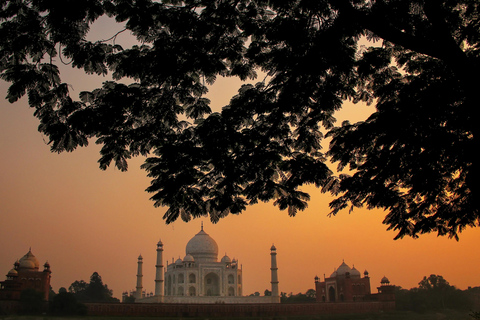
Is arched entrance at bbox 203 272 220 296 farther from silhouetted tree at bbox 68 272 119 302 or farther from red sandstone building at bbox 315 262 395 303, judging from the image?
silhouetted tree at bbox 68 272 119 302

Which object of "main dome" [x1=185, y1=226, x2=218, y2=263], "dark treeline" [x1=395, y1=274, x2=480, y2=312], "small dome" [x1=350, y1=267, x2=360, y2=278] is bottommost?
"dark treeline" [x1=395, y1=274, x2=480, y2=312]

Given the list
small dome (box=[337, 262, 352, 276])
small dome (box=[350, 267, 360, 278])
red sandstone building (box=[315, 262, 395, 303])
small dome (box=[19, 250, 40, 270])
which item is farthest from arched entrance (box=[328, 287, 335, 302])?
small dome (box=[19, 250, 40, 270])

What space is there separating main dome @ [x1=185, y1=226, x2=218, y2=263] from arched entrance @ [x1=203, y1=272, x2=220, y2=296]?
1.90m

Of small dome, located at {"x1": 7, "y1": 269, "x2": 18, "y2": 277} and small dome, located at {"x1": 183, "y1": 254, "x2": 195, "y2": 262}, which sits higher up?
small dome, located at {"x1": 183, "y1": 254, "x2": 195, "y2": 262}

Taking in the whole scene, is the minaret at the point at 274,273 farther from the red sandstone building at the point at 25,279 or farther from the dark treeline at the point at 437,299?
the red sandstone building at the point at 25,279

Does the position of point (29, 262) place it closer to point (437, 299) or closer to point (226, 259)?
point (226, 259)

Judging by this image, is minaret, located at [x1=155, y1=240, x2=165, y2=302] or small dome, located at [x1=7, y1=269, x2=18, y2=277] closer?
small dome, located at [x1=7, y1=269, x2=18, y2=277]

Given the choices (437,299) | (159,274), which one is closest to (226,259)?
(159,274)

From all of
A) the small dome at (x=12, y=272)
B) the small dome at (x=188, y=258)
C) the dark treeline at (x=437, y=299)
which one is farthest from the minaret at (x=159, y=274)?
the dark treeline at (x=437, y=299)

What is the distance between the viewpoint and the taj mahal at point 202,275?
47.4m

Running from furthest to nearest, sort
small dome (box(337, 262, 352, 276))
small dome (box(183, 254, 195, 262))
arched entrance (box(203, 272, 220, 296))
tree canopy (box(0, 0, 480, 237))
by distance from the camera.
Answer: small dome (box(337, 262, 352, 276)) → arched entrance (box(203, 272, 220, 296)) → small dome (box(183, 254, 195, 262)) → tree canopy (box(0, 0, 480, 237))

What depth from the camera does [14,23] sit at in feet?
19.2

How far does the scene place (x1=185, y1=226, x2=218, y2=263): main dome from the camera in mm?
51531

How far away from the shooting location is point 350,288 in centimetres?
4966
